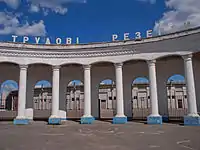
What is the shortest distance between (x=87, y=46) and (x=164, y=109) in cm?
1150

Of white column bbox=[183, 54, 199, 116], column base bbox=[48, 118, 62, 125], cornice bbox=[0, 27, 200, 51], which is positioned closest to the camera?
white column bbox=[183, 54, 199, 116]

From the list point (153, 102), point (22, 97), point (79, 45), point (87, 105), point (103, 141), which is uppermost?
point (79, 45)

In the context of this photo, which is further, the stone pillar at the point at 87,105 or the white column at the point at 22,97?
the white column at the point at 22,97

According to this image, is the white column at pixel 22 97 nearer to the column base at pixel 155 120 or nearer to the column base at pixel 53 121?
the column base at pixel 53 121

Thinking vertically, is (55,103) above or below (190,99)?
below

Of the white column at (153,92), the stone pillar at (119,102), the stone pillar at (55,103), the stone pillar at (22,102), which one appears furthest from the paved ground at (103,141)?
the stone pillar at (22,102)

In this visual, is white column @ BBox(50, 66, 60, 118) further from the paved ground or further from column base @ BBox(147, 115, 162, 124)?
column base @ BBox(147, 115, 162, 124)

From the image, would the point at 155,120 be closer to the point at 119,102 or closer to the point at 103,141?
the point at 119,102

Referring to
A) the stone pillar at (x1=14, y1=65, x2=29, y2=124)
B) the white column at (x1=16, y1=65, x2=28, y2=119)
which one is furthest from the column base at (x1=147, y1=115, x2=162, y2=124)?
the white column at (x1=16, y1=65, x2=28, y2=119)

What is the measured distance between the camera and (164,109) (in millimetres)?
24734

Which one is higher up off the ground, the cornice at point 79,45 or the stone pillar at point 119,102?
the cornice at point 79,45

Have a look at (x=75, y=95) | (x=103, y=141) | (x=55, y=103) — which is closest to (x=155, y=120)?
(x=55, y=103)

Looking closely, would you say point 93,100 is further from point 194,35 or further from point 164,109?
point 194,35

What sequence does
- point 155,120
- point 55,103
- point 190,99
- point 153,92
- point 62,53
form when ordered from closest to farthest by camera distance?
point 190,99 → point 155,120 → point 153,92 → point 55,103 → point 62,53
